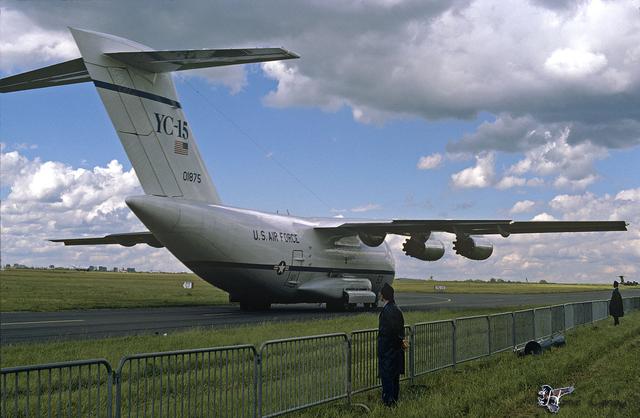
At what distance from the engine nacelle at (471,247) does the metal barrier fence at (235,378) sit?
17071 mm

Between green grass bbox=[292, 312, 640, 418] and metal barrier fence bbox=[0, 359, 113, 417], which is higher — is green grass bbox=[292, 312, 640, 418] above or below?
below

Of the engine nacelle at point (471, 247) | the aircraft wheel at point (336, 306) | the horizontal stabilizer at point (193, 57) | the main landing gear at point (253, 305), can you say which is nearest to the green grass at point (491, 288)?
the engine nacelle at point (471, 247)

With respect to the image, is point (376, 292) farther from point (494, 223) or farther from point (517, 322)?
point (517, 322)

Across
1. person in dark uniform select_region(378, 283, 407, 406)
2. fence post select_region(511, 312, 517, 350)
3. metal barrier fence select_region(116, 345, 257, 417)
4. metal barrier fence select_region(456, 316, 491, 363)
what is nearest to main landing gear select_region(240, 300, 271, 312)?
fence post select_region(511, 312, 517, 350)

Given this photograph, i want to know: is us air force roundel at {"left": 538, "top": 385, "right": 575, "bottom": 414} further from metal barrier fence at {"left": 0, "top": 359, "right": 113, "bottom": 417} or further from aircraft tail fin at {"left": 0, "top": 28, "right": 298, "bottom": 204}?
aircraft tail fin at {"left": 0, "top": 28, "right": 298, "bottom": 204}

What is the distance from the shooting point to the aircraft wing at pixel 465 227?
2706 centimetres

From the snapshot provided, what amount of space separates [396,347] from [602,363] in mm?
6249


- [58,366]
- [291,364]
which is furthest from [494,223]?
[58,366]

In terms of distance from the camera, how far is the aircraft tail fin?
63.9ft

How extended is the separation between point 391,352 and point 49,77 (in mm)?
15279

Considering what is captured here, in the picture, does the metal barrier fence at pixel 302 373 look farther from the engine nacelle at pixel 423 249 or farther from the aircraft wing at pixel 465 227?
the engine nacelle at pixel 423 249

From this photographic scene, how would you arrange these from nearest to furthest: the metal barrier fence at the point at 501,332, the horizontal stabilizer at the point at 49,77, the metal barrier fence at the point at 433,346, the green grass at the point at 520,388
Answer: the green grass at the point at 520,388 → the metal barrier fence at the point at 433,346 → the metal barrier fence at the point at 501,332 → the horizontal stabilizer at the point at 49,77

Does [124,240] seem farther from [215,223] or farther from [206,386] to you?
[206,386]

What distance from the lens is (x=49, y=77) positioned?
64.1ft
